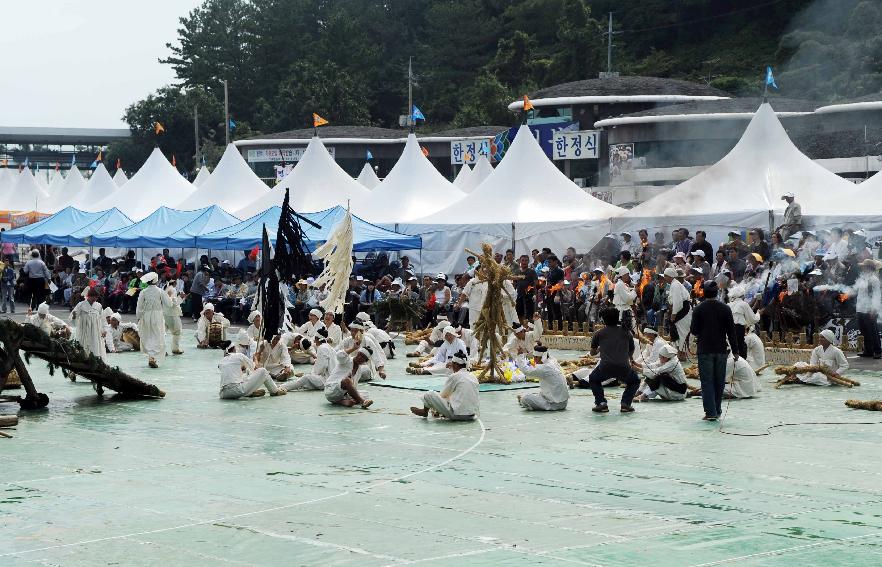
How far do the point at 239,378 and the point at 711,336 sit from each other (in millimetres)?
7147

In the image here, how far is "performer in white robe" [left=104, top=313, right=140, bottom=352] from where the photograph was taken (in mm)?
26328

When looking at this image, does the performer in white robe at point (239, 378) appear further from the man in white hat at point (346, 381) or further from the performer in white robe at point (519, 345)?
the performer in white robe at point (519, 345)

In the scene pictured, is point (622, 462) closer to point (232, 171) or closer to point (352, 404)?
point (352, 404)

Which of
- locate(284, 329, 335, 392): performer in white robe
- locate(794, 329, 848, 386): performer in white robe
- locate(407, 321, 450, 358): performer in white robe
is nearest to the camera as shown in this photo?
locate(794, 329, 848, 386): performer in white robe

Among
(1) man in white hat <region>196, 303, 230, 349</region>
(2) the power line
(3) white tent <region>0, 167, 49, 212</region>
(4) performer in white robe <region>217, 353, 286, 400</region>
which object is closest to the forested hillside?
(2) the power line

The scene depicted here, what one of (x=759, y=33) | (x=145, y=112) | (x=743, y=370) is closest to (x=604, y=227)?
(x=743, y=370)

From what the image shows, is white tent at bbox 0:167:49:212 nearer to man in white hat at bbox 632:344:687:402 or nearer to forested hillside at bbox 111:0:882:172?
forested hillside at bbox 111:0:882:172

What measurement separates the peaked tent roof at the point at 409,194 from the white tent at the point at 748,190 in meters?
7.05

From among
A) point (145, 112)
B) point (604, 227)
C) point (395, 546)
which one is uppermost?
point (145, 112)

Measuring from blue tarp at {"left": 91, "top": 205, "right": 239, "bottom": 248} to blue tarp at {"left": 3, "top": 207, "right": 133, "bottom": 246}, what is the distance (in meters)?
0.93

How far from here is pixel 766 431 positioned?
15508 mm

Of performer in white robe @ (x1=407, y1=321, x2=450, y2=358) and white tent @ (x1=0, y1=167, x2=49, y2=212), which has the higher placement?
white tent @ (x1=0, y1=167, x2=49, y2=212)

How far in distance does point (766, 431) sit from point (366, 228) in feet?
60.0

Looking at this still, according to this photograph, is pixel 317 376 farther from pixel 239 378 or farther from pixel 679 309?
pixel 679 309
